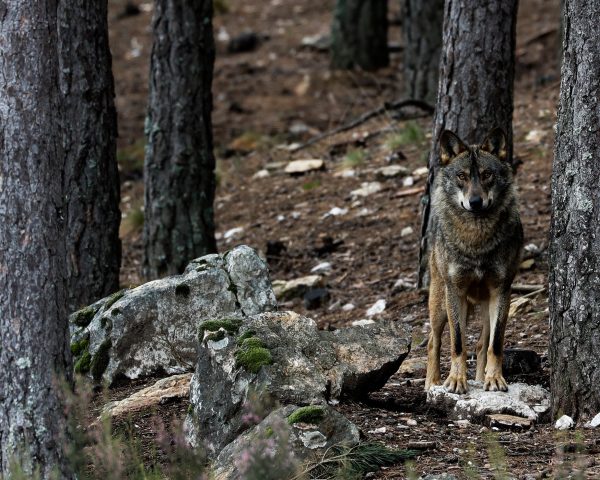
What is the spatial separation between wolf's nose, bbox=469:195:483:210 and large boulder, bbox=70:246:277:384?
1880mm

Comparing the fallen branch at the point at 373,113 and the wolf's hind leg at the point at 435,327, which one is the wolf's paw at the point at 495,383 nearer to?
the wolf's hind leg at the point at 435,327

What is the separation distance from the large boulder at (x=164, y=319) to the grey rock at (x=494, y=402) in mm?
1816

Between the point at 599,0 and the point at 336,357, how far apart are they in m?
2.81

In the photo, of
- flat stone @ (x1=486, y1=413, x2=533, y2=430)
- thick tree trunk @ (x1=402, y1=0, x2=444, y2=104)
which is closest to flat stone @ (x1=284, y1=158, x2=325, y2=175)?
thick tree trunk @ (x1=402, y1=0, x2=444, y2=104)

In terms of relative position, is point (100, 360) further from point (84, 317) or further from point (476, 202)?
point (476, 202)

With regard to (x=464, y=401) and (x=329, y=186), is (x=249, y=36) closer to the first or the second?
(x=329, y=186)

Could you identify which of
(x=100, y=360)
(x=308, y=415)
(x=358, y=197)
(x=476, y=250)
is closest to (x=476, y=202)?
(x=476, y=250)

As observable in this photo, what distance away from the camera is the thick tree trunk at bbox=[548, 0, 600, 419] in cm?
604

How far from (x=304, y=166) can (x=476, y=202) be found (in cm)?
833

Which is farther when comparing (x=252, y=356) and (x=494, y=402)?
(x=494, y=402)

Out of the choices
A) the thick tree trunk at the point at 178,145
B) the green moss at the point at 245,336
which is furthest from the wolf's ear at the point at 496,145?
the thick tree trunk at the point at 178,145

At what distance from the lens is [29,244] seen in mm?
5184

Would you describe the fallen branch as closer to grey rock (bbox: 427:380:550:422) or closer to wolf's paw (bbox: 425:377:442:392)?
wolf's paw (bbox: 425:377:442:392)

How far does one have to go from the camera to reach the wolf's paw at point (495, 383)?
703cm
